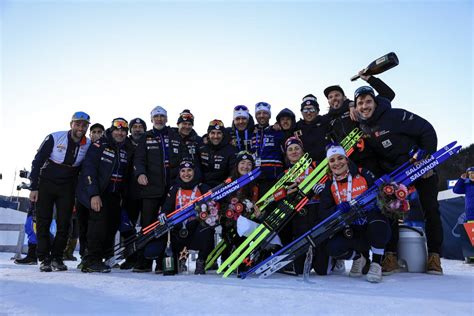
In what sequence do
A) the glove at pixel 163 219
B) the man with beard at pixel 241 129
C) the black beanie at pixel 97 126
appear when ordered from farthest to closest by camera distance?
1. the black beanie at pixel 97 126
2. the man with beard at pixel 241 129
3. the glove at pixel 163 219

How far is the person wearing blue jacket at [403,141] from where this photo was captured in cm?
375

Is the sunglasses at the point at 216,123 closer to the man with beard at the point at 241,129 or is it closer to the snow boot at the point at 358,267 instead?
the man with beard at the point at 241,129

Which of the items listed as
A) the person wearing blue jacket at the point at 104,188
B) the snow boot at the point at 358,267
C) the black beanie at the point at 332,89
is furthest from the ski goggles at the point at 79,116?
the snow boot at the point at 358,267

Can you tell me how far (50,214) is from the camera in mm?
4285

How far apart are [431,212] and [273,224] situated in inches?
66.4

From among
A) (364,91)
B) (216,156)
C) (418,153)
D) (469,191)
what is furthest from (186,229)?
(469,191)

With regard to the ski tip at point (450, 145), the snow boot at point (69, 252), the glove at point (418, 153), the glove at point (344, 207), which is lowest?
the snow boot at point (69, 252)

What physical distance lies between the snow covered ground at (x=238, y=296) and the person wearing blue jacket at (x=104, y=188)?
899mm

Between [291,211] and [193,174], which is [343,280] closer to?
[291,211]

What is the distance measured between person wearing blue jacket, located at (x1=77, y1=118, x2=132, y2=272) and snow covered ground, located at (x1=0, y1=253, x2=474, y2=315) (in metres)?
0.90

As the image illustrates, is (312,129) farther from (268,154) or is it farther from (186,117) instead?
(186,117)

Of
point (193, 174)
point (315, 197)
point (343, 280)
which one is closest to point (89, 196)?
point (193, 174)

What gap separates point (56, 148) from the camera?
4344 millimetres

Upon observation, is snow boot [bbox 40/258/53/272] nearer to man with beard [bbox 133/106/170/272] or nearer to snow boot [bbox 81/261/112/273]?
snow boot [bbox 81/261/112/273]
